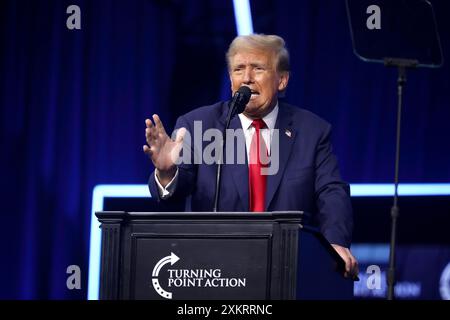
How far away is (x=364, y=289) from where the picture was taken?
4.92m

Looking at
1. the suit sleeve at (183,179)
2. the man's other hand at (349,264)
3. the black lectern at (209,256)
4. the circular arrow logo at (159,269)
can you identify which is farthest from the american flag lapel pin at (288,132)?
the circular arrow logo at (159,269)

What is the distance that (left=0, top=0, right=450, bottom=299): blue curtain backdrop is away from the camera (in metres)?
5.19

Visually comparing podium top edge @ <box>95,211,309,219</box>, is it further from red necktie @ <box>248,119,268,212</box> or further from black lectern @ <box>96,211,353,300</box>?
red necktie @ <box>248,119,268,212</box>

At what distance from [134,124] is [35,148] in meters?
0.54

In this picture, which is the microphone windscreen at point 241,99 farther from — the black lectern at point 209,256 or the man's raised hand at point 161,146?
the black lectern at point 209,256

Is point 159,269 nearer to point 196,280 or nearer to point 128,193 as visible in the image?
point 196,280

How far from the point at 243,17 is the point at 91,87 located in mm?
876

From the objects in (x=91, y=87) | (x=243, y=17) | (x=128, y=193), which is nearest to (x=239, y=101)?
(x=243, y=17)

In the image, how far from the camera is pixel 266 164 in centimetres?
383

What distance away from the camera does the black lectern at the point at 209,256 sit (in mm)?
2955

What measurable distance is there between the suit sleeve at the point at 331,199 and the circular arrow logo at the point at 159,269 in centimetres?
74

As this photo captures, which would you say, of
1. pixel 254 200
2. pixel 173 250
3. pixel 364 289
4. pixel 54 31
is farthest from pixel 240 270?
pixel 54 31

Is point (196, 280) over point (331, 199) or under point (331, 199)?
under

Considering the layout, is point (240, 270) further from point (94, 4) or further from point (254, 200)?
point (94, 4)
